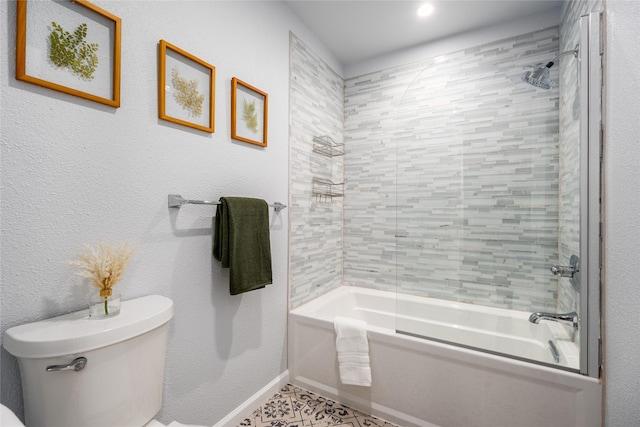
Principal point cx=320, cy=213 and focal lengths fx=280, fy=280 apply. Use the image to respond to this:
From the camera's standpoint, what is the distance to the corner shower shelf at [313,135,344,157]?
7.55ft

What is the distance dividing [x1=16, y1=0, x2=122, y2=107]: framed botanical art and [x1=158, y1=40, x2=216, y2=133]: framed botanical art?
178 millimetres

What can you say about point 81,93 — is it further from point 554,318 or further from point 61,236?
point 554,318

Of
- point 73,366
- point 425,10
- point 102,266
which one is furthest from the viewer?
point 425,10

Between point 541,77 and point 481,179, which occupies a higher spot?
point 541,77

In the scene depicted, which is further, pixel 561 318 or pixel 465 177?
pixel 465 177

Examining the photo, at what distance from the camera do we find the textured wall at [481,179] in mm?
1492

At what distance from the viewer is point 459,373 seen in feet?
4.75

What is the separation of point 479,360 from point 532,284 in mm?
508

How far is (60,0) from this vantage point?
3.02 feet

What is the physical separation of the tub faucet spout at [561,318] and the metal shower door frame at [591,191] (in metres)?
0.05

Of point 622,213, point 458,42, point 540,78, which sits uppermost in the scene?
point 458,42

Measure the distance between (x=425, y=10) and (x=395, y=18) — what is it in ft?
0.67

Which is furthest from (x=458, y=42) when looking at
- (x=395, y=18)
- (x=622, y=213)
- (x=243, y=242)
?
(x=243, y=242)

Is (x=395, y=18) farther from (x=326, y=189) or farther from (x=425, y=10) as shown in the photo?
(x=326, y=189)
